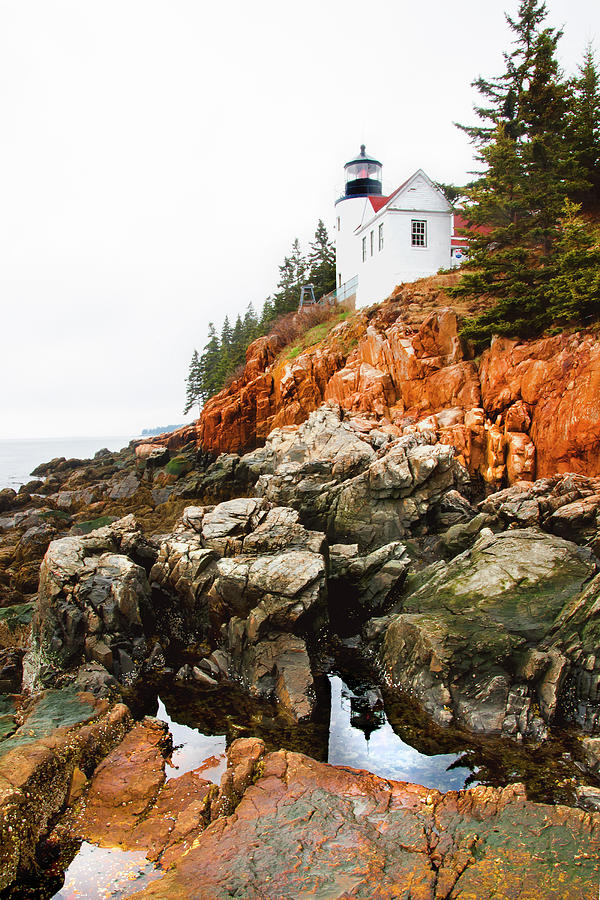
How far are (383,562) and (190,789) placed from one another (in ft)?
27.4

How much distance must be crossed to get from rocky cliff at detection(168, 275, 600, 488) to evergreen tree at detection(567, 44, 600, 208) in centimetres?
860

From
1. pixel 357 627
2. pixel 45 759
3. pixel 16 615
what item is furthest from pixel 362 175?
pixel 45 759

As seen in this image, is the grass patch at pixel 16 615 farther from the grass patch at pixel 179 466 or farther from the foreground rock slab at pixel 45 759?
the grass patch at pixel 179 466

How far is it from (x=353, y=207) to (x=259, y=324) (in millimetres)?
19573

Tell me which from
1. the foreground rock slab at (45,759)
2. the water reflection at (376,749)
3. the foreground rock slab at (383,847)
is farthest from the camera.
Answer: the water reflection at (376,749)

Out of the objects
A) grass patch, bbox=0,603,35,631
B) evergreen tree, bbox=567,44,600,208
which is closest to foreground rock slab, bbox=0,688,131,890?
grass patch, bbox=0,603,35,631

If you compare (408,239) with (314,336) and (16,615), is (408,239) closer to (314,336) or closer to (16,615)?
(314,336)

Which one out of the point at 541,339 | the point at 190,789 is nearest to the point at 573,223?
the point at 541,339

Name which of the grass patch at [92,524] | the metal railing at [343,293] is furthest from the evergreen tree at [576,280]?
the grass patch at [92,524]

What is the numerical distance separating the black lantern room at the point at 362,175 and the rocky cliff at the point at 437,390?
17014mm

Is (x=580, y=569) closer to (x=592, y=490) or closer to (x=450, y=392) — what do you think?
(x=592, y=490)

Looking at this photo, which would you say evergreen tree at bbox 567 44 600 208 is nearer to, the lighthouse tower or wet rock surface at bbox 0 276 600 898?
wet rock surface at bbox 0 276 600 898

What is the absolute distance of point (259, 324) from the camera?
57.4 m

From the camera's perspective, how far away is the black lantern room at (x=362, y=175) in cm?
4394
